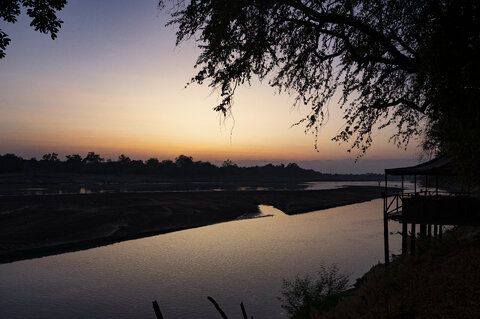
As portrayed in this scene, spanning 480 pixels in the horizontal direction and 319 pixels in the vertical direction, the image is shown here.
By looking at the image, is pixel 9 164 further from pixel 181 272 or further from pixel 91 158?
pixel 181 272

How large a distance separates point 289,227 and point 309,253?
11.4m

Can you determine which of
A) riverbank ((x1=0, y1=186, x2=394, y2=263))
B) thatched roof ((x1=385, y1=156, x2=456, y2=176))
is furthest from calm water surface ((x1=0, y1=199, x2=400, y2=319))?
thatched roof ((x1=385, y1=156, x2=456, y2=176))

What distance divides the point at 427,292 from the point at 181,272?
51.0 feet

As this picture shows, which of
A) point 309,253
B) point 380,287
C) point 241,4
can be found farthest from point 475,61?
point 309,253

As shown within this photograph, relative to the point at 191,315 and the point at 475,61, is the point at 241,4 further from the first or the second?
the point at 191,315

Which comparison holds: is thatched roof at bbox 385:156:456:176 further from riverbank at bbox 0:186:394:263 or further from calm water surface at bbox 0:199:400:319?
riverbank at bbox 0:186:394:263

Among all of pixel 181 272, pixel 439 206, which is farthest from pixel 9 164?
pixel 439 206

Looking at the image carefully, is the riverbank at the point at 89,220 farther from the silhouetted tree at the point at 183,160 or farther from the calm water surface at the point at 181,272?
the silhouetted tree at the point at 183,160

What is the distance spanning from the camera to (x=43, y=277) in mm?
20094

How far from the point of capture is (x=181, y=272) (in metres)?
21.6

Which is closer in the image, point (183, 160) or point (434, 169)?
point (434, 169)

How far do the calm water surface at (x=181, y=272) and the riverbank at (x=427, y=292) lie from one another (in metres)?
5.94

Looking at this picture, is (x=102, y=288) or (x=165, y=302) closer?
(x=165, y=302)

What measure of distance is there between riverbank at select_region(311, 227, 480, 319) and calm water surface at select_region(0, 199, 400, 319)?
594 centimetres
